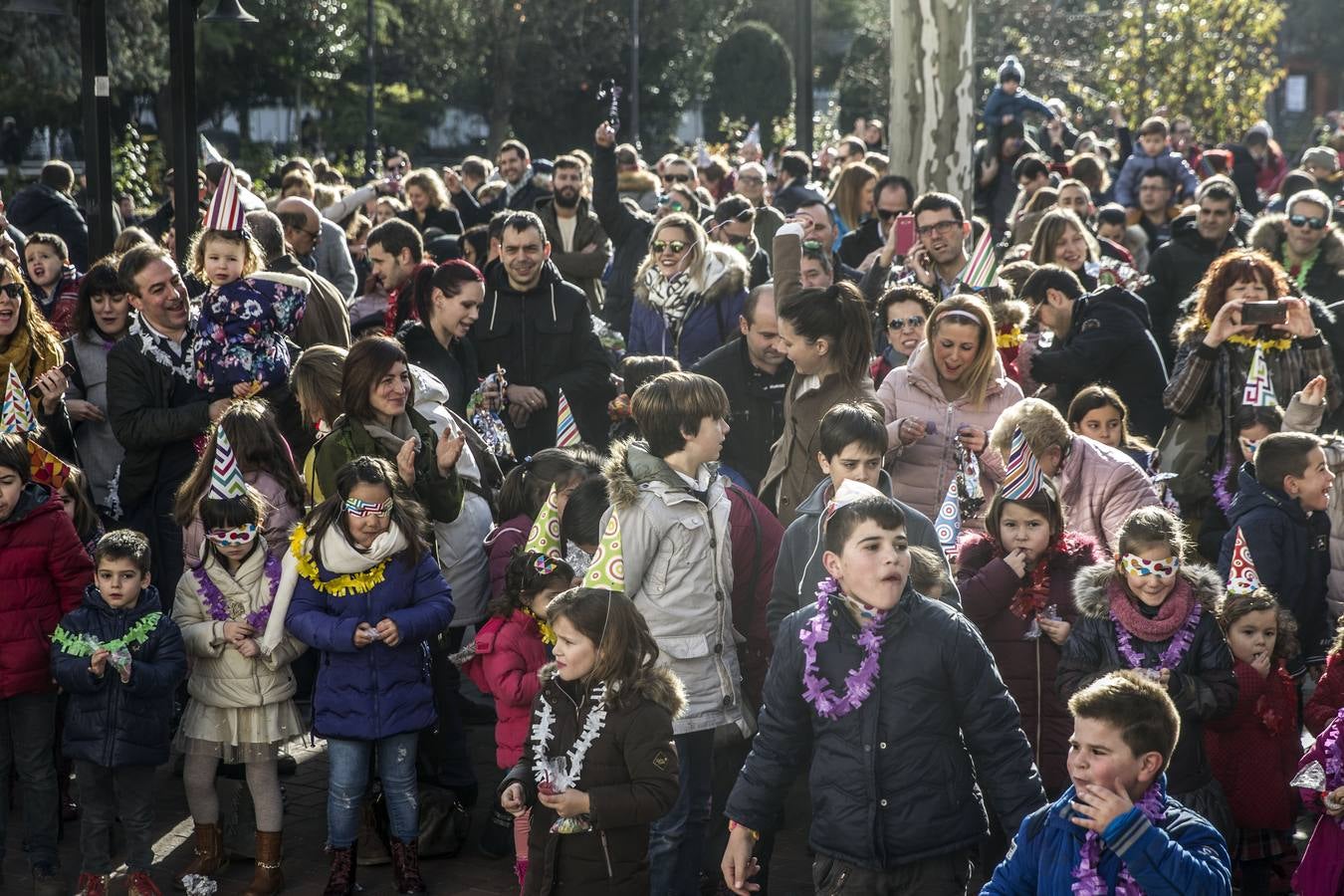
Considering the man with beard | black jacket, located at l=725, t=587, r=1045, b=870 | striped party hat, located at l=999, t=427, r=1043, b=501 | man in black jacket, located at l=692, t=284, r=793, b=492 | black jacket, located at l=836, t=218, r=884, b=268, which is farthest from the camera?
black jacket, located at l=836, t=218, r=884, b=268

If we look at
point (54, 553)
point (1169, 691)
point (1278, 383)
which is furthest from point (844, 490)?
point (1278, 383)

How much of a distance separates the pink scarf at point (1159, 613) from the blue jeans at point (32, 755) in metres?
4.00

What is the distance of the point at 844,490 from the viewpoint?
523cm

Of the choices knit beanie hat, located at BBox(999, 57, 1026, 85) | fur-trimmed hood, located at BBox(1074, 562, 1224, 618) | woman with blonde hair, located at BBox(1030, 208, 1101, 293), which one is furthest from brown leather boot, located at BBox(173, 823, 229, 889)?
knit beanie hat, located at BBox(999, 57, 1026, 85)

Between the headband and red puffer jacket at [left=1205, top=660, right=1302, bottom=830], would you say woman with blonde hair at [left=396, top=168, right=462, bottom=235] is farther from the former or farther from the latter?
red puffer jacket at [left=1205, top=660, right=1302, bottom=830]

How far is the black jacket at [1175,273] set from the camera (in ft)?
37.1

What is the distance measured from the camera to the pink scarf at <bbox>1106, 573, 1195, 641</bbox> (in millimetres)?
5750

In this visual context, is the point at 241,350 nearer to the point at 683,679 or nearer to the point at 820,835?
the point at 683,679

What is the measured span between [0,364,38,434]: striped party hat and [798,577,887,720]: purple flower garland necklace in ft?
12.8

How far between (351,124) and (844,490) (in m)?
39.4

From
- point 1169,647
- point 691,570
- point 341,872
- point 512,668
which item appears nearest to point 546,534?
point 512,668

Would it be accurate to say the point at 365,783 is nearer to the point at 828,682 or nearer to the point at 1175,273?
the point at 828,682

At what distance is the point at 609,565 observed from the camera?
569cm

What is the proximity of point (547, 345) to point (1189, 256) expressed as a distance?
188 inches
